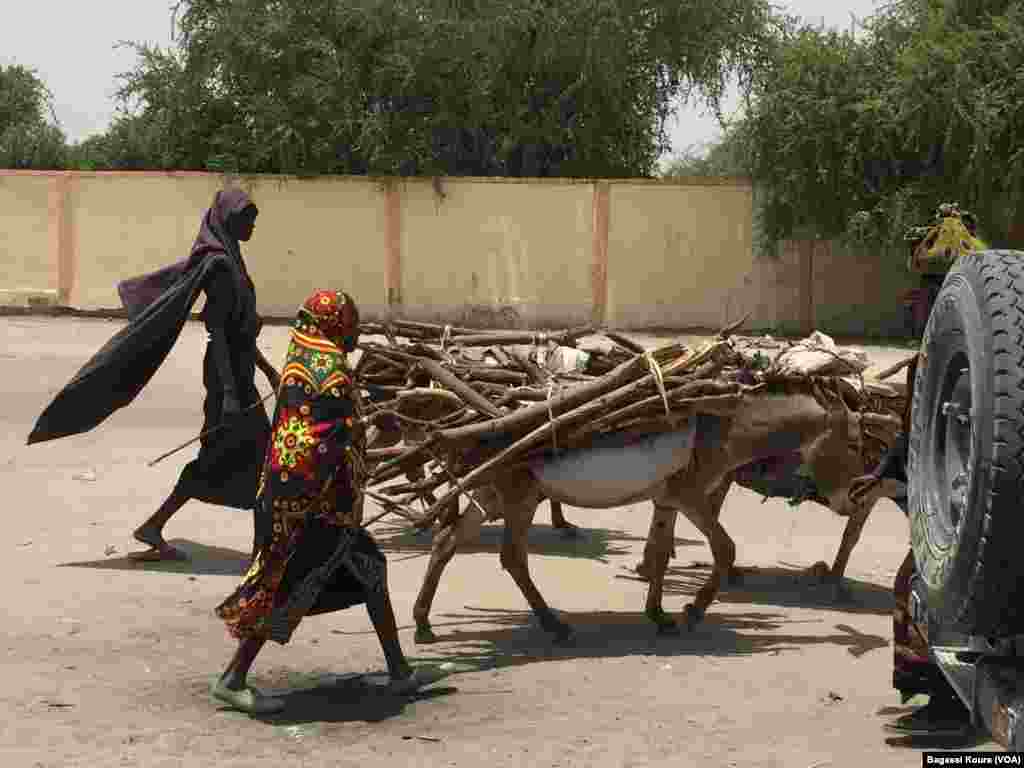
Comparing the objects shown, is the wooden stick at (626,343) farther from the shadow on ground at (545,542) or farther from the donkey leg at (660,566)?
the shadow on ground at (545,542)

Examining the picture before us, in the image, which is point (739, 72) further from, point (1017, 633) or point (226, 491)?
point (1017, 633)

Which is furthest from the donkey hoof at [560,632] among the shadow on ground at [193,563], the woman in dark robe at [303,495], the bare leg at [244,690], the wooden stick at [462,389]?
the shadow on ground at [193,563]

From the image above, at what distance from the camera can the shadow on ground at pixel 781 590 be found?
27.2 ft

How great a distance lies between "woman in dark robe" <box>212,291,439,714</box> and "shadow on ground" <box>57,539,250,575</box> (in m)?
2.46

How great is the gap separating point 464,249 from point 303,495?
1860 cm

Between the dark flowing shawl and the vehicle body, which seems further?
the dark flowing shawl

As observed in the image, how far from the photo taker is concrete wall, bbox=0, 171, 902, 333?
24.1 meters

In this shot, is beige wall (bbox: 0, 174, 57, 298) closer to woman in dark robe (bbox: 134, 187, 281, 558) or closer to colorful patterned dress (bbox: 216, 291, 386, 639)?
woman in dark robe (bbox: 134, 187, 281, 558)

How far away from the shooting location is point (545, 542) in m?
9.88

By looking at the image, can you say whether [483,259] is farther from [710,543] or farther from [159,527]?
[710,543]

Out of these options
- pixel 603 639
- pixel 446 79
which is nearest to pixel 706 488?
pixel 603 639

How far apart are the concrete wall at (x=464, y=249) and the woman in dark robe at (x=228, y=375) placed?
51.0 feet

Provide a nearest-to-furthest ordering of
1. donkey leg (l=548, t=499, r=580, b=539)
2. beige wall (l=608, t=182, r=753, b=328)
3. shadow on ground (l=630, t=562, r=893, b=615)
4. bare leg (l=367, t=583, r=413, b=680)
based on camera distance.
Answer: bare leg (l=367, t=583, r=413, b=680), shadow on ground (l=630, t=562, r=893, b=615), donkey leg (l=548, t=499, r=580, b=539), beige wall (l=608, t=182, r=753, b=328)

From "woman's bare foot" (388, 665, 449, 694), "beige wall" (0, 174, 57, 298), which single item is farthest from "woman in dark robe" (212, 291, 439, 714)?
"beige wall" (0, 174, 57, 298)
